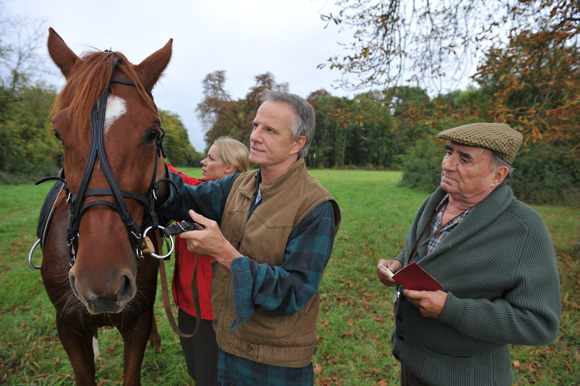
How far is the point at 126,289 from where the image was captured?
4.80ft

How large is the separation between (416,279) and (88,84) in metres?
2.01

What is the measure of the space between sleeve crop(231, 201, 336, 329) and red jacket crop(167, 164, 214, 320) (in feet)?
3.29

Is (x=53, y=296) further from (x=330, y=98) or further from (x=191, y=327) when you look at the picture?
(x=330, y=98)

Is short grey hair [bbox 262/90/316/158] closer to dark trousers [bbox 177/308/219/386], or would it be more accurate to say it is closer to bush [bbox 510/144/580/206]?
dark trousers [bbox 177/308/219/386]

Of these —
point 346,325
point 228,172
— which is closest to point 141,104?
A: point 228,172

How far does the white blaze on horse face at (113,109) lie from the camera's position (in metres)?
1.50

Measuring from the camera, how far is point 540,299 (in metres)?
1.61

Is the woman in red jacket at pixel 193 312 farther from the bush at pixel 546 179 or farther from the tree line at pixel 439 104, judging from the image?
the bush at pixel 546 179

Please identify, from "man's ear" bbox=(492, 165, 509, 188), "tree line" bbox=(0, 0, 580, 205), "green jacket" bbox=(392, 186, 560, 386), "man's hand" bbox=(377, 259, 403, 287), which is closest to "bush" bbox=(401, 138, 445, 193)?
"tree line" bbox=(0, 0, 580, 205)

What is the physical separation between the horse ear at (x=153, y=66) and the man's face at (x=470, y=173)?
6.31 ft

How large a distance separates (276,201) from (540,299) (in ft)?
4.85

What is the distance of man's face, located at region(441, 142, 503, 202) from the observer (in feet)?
6.00

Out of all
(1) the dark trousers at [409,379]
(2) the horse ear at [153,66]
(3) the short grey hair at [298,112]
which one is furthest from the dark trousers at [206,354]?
(2) the horse ear at [153,66]

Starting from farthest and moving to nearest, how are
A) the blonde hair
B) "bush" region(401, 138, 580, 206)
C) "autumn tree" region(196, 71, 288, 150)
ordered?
"autumn tree" region(196, 71, 288, 150) < "bush" region(401, 138, 580, 206) < the blonde hair
